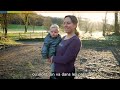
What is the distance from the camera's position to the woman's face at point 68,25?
2.71 metres

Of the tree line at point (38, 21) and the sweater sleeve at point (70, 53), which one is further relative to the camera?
the tree line at point (38, 21)

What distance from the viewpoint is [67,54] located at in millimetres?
2705

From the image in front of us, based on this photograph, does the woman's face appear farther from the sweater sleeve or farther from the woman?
the sweater sleeve

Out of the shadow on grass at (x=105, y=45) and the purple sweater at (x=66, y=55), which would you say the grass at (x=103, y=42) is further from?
the purple sweater at (x=66, y=55)

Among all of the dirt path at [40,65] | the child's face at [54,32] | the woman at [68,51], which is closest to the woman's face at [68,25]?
the woman at [68,51]

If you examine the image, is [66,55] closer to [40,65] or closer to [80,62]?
[80,62]

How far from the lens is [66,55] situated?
8.92 ft

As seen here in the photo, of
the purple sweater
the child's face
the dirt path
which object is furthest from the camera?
the dirt path

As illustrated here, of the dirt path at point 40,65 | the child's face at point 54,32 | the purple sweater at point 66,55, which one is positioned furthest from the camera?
the dirt path at point 40,65

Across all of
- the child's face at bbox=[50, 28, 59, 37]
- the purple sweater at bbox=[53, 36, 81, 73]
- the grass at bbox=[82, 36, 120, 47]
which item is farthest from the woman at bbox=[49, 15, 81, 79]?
the grass at bbox=[82, 36, 120, 47]

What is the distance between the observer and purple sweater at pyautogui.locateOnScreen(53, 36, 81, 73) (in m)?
2.62

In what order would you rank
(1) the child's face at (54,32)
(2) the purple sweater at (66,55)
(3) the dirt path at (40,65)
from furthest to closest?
(3) the dirt path at (40,65) → (1) the child's face at (54,32) → (2) the purple sweater at (66,55)
